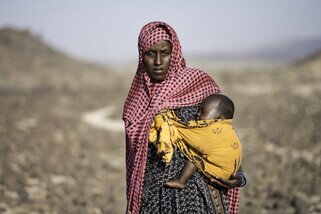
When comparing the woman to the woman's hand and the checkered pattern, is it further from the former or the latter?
the checkered pattern

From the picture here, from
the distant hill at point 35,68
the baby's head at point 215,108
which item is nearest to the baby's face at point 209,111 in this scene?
the baby's head at point 215,108

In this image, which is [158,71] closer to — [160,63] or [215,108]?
[160,63]

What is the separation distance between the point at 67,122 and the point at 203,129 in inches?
531

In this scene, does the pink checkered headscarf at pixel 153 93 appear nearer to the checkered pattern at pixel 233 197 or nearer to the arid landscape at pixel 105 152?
the checkered pattern at pixel 233 197

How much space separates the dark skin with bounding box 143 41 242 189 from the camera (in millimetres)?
2424

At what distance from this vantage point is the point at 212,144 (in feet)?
7.57

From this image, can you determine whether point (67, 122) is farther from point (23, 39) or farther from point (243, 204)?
point (23, 39)

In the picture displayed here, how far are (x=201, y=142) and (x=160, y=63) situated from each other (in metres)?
0.51

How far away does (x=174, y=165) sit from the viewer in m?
2.41

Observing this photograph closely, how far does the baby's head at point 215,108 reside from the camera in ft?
7.68

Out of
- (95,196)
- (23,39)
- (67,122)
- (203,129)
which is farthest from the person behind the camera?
(23,39)

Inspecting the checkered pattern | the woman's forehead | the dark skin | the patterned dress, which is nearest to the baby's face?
the patterned dress

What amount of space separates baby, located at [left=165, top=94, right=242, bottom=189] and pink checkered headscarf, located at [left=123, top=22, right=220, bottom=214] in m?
0.13

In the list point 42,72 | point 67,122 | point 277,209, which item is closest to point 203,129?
point 277,209
